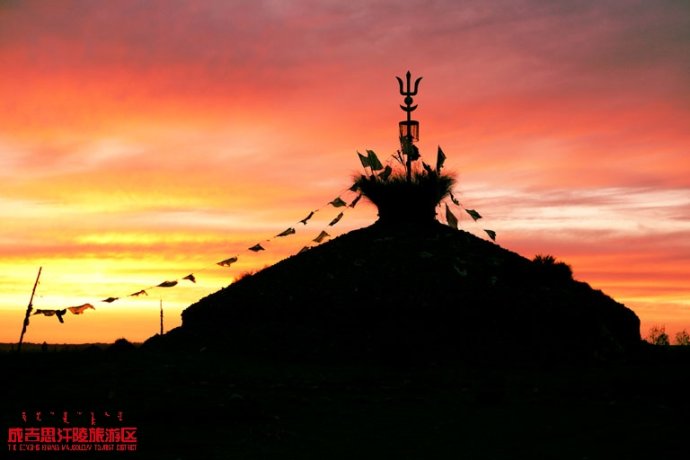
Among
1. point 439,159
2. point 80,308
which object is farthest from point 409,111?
point 80,308

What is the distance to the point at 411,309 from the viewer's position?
879 inches

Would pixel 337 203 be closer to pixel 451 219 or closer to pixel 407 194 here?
pixel 407 194

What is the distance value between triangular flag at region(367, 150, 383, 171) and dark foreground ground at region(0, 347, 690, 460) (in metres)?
8.01

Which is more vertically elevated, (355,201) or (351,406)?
(355,201)

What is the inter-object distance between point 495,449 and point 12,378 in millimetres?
10648

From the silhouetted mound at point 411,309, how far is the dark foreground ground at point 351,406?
1066 millimetres

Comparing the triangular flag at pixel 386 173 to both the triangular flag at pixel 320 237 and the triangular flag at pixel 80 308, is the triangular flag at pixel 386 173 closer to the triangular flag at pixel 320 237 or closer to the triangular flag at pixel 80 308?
the triangular flag at pixel 320 237

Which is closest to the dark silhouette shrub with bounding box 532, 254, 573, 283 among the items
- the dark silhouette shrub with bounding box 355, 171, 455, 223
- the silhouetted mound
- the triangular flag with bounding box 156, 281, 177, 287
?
the silhouetted mound

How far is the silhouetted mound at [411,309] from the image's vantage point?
21562 mm

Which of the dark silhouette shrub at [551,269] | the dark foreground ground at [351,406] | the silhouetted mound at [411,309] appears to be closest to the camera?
the dark foreground ground at [351,406]

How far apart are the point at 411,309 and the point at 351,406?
23.7 feet

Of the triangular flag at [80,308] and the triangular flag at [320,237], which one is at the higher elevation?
the triangular flag at [320,237]

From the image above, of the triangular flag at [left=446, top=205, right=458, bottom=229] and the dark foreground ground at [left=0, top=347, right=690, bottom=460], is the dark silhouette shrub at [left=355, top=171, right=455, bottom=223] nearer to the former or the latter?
the triangular flag at [left=446, top=205, right=458, bottom=229]

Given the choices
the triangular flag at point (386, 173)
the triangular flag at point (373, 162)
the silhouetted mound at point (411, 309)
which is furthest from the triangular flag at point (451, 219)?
the triangular flag at point (373, 162)
